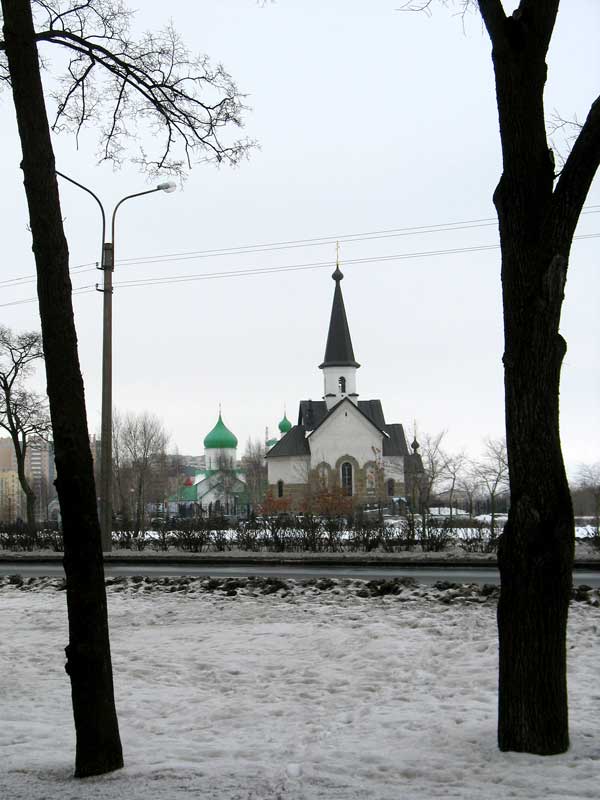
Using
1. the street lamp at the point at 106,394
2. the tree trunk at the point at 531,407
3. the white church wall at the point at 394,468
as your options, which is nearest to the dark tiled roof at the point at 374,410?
the white church wall at the point at 394,468

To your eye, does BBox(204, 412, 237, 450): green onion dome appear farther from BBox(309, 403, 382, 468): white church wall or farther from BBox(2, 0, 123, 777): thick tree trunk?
BBox(2, 0, 123, 777): thick tree trunk

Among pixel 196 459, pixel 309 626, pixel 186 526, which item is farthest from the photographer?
pixel 196 459

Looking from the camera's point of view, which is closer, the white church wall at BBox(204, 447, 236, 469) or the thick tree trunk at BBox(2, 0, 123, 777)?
the thick tree trunk at BBox(2, 0, 123, 777)

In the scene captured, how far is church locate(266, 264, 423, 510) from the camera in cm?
6838

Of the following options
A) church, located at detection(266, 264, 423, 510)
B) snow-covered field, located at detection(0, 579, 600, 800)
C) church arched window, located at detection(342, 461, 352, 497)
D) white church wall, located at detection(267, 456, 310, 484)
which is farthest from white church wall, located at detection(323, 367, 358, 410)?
snow-covered field, located at detection(0, 579, 600, 800)

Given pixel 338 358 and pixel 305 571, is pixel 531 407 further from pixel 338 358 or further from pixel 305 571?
pixel 338 358

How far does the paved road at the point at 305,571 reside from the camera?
1352cm

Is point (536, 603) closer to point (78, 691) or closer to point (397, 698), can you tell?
point (397, 698)

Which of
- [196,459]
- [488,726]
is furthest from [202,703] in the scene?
[196,459]

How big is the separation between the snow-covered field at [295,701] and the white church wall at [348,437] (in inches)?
2267

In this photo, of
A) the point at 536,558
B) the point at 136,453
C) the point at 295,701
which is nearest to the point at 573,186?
the point at 536,558

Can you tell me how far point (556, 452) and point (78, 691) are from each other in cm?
306

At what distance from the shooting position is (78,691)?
15.8 ft

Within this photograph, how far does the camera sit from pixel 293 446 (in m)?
71.8
